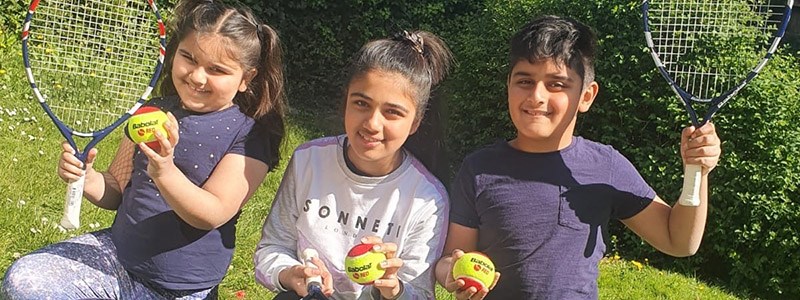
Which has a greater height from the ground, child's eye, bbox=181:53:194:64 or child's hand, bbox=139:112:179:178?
child's eye, bbox=181:53:194:64

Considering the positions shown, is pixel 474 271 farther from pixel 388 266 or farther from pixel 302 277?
pixel 302 277

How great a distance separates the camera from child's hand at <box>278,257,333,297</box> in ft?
8.49

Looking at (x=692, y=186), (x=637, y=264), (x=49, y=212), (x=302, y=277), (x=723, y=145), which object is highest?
(x=692, y=186)

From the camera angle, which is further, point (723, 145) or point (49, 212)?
point (723, 145)

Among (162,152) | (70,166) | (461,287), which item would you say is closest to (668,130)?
(461,287)

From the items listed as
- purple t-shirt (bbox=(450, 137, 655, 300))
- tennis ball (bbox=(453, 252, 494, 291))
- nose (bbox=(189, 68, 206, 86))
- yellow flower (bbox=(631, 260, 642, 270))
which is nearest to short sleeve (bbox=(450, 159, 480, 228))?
purple t-shirt (bbox=(450, 137, 655, 300))

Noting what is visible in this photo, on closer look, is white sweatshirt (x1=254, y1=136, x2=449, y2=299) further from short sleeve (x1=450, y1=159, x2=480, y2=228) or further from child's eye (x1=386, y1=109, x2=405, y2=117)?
child's eye (x1=386, y1=109, x2=405, y2=117)

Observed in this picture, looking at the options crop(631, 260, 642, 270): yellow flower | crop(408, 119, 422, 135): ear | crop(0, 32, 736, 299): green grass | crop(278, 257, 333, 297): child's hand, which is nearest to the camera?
crop(278, 257, 333, 297): child's hand

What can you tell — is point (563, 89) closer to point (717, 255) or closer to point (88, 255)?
point (88, 255)

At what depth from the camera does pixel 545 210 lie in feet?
9.12

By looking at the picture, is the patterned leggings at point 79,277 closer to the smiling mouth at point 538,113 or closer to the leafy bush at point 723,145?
the smiling mouth at point 538,113

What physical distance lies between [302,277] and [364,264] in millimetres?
248

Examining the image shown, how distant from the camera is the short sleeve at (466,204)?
2824mm

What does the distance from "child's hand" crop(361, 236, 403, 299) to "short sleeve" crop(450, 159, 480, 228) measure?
0.31 m
